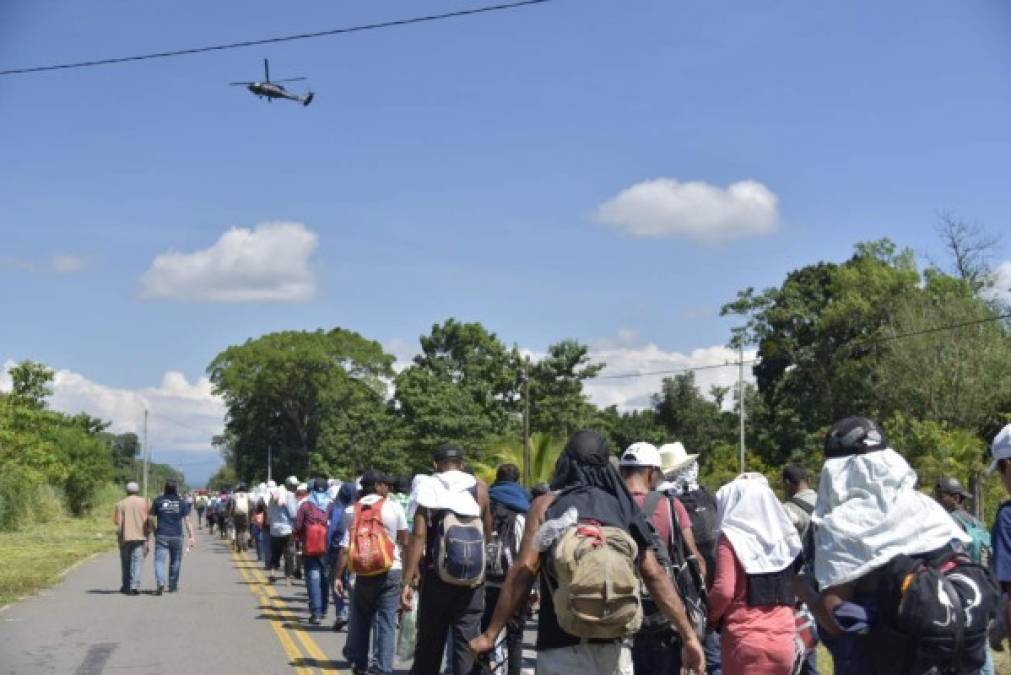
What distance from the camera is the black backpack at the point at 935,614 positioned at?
4016mm

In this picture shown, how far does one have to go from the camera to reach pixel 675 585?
6.22m

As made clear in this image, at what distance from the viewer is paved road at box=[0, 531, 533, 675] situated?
11.8 metres

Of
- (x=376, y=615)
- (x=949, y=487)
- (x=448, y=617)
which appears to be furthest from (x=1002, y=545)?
(x=376, y=615)

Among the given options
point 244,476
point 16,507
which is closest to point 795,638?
point 16,507

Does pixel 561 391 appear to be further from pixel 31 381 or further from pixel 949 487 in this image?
pixel 949 487

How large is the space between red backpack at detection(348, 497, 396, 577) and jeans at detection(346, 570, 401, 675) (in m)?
0.12

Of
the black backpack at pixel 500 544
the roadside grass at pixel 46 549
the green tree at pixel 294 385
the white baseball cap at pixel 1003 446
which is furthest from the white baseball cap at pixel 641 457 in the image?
the green tree at pixel 294 385

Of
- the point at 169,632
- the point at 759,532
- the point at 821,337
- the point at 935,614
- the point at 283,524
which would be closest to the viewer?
the point at 935,614

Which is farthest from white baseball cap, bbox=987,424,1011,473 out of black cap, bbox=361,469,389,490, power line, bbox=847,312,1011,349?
power line, bbox=847,312,1011,349

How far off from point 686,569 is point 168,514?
1440 cm

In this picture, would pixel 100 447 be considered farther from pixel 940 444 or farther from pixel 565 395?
pixel 940 444

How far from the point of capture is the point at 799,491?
9.01 metres

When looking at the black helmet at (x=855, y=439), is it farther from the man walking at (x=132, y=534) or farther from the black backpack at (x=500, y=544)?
the man walking at (x=132, y=534)

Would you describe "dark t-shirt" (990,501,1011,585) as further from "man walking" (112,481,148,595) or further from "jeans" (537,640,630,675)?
"man walking" (112,481,148,595)
